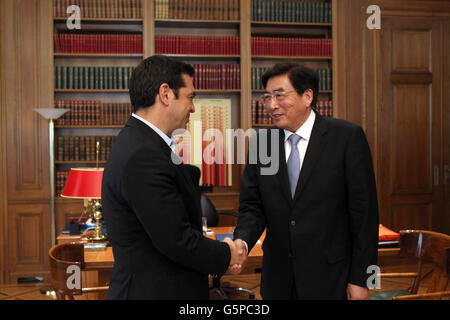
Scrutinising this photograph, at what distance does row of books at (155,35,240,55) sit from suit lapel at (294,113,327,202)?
3494 mm

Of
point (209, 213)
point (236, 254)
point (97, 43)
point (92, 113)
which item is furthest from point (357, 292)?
point (97, 43)

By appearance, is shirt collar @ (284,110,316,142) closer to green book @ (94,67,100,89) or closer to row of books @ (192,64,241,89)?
row of books @ (192,64,241,89)

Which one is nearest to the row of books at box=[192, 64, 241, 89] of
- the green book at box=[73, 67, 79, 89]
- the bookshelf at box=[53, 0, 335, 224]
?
the bookshelf at box=[53, 0, 335, 224]

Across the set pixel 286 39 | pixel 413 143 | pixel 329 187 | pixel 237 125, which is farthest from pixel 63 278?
pixel 413 143

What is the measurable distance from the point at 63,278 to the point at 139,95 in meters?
0.98

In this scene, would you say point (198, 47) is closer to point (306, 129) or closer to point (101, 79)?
point (101, 79)

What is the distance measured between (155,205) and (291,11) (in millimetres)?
4293

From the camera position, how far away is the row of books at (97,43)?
5.00 metres

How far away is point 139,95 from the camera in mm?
1624

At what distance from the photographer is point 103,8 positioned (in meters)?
4.99

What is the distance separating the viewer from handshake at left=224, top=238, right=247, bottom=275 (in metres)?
1.94

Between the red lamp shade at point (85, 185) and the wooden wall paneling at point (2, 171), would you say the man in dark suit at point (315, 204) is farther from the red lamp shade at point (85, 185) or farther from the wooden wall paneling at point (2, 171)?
the wooden wall paneling at point (2, 171)

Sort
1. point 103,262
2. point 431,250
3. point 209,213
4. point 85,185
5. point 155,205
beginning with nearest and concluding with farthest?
point 155,205
point 431,250
point 103,262
point 85,185
point 209,213

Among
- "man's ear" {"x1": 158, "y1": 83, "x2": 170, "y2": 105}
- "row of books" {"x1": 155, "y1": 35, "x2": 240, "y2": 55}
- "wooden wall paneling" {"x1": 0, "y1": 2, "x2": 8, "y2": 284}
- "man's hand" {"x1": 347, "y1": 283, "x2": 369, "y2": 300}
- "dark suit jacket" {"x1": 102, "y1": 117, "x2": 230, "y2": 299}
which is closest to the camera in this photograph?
"dark suit jacket" {"x1": 102, "y1": 117, "x2": 230, "y2": 299}
